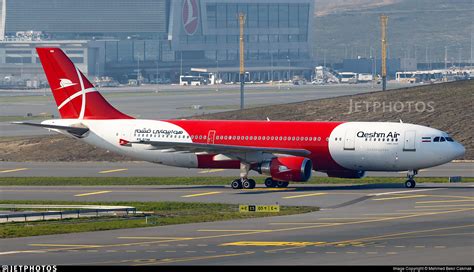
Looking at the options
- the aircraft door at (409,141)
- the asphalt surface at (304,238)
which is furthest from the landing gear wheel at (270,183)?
the aircraft door at (409,141)

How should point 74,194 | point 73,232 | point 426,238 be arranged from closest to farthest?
point 426,238, point 73,232, point 74,194

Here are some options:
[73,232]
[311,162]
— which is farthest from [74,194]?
[73,232]

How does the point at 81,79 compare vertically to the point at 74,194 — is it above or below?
above

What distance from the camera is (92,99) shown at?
85.0 metres

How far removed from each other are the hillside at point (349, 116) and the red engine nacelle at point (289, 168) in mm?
28173

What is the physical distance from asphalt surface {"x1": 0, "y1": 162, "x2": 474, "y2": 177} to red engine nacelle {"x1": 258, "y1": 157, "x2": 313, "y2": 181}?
12264 millimetres

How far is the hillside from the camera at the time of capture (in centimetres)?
10762

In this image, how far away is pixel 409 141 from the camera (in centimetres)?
7669

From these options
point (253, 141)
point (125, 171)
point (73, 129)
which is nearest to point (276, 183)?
point (253, 141)

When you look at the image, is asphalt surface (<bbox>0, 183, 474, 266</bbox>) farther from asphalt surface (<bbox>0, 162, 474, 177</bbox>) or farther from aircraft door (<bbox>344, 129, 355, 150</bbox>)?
asphalt surface (<bbox>0, 162, 474, 177</bbox>)

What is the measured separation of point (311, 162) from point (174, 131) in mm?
10590

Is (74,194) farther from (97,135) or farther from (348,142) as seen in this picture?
(348,142)

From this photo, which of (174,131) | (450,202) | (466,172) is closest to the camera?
(450,202)

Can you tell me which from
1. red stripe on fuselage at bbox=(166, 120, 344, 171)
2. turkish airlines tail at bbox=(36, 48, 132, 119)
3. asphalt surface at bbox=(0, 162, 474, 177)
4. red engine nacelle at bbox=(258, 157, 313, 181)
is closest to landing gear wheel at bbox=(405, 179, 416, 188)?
red stripe on fuselage at bbox=(166, 120, 344, 171)
